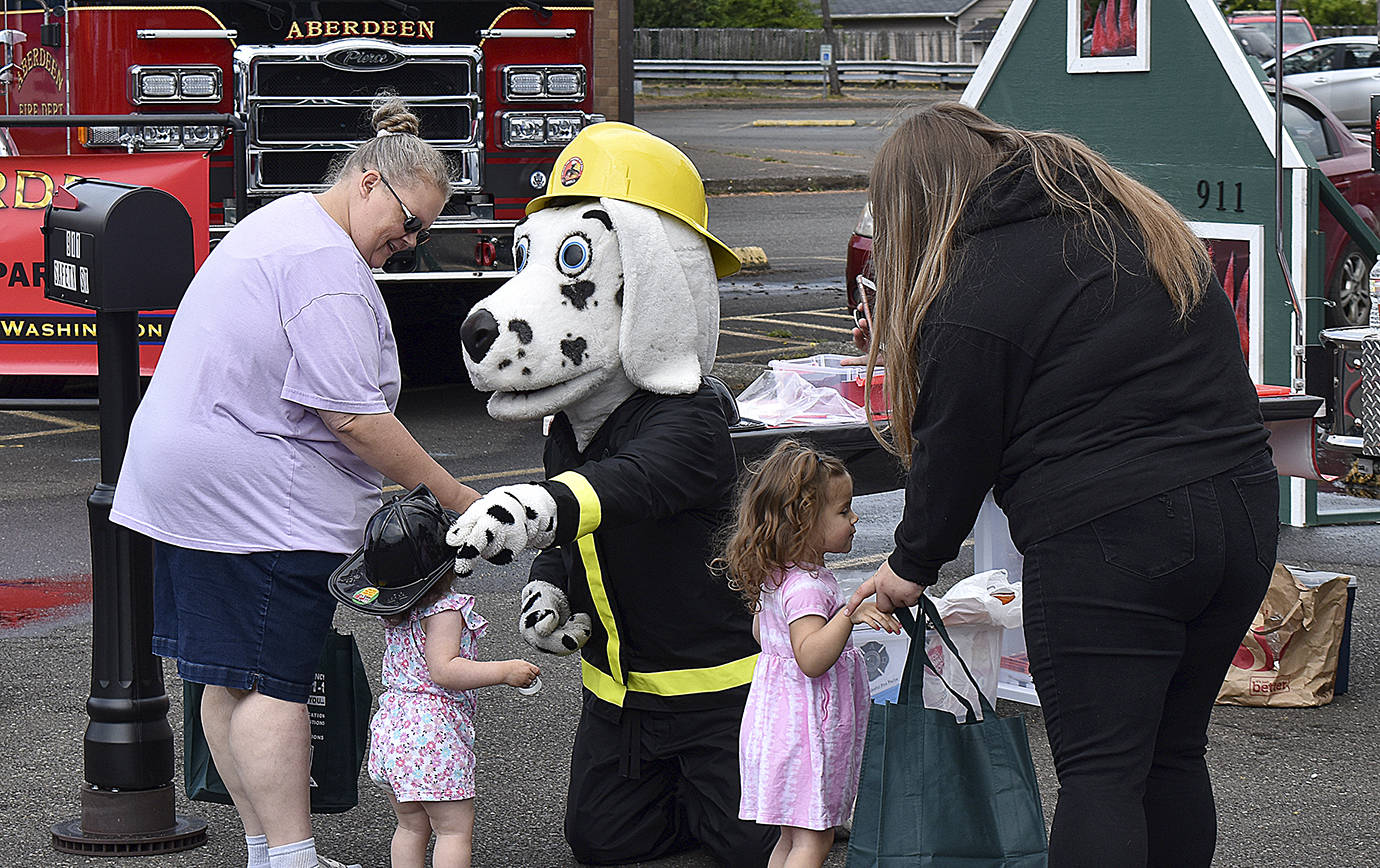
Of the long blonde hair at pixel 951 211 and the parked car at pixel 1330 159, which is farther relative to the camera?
the parked car at pixel 1330 159

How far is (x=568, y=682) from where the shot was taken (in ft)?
16.8

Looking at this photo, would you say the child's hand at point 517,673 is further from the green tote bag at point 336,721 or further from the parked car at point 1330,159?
the parked car at point 1330,159

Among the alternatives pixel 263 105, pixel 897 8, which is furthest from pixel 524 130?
pixel 897 8

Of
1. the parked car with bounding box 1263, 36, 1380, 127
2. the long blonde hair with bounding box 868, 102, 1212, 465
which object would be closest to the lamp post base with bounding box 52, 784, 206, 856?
the long blonde hair with bounding box 868, 102, 1212, 465

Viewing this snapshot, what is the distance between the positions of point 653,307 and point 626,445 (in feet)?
1.10

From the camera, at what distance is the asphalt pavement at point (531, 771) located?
3885mm

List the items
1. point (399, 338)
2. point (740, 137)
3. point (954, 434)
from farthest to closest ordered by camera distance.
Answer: point (740, 137) < point (399, 338) < point (954, 434)

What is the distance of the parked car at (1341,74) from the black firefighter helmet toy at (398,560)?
1766 centimetres

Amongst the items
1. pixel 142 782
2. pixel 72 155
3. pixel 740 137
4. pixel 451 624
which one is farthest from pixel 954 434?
pixel 740 137

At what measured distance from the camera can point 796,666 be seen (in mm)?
3416

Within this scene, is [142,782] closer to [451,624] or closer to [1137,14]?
[451,624]

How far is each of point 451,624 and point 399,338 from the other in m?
7.58

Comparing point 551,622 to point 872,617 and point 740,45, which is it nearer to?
point 872,617

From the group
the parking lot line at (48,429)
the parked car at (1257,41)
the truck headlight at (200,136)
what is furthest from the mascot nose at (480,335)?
the parked car at (1257,41)
